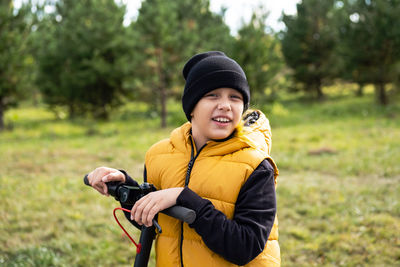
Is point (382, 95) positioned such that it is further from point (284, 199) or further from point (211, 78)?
point (211, 78)

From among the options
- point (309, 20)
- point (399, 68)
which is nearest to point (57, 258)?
point (399, 68)

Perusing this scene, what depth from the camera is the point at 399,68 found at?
54.0ft

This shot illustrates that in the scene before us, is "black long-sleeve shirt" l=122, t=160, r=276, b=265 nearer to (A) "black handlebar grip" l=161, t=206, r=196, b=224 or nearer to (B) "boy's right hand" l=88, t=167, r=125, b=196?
(A) "black handlebar grip" l=161, t=206, r=196, b=224

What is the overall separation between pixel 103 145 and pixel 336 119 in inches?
395

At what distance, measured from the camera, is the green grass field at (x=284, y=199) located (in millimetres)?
4203

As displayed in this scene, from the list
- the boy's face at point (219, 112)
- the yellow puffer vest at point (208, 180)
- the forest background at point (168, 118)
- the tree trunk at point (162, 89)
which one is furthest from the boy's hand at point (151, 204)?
the tree trunk at point (162, 89)

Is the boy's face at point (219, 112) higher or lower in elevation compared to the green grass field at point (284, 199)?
higher

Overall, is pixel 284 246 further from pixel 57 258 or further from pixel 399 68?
pixel 399 68

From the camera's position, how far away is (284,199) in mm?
6000

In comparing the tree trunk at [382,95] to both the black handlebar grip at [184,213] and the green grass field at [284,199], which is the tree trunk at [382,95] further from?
the black handlebar grip at [184,213]

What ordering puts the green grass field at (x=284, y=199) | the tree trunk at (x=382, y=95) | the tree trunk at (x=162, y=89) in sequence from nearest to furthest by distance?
→ the green grass field at (x=284, y=199) → the tree trunk at (x=162, y=89) → the tree trunk at (x=382, y=95)

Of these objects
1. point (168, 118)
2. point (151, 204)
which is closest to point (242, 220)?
point (151, 204)

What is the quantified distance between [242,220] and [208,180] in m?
→ 0.24

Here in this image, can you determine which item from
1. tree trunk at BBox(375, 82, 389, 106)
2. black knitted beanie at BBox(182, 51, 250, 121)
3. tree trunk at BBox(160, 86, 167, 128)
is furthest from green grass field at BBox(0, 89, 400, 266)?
tree trunk at BBox(375, 82, 389, 106)
